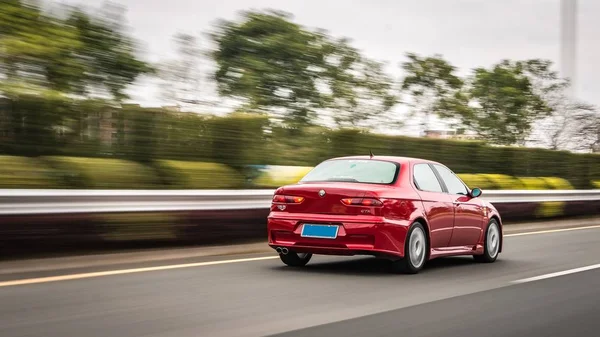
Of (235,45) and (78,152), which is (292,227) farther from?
(235,45)

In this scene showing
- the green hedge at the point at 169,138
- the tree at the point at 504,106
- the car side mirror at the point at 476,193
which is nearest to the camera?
the green hedge at the point at 169,138

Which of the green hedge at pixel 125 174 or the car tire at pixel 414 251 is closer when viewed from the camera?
the car tire at pixel 414 251

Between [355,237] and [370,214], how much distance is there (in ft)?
0.97

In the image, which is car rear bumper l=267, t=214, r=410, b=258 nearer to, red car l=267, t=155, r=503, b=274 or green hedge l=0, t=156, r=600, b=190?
red car l=267, t=155, r=503, b=274

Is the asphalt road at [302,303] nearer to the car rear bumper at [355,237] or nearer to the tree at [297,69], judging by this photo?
the car rear bumper at [355,237]

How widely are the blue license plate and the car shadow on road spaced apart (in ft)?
1.85

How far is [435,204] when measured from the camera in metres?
10.3

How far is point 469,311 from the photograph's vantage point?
7.35m

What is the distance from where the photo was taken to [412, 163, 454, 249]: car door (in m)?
10.2

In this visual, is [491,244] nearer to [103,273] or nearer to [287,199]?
[287,199]

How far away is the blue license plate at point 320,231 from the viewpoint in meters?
9.46

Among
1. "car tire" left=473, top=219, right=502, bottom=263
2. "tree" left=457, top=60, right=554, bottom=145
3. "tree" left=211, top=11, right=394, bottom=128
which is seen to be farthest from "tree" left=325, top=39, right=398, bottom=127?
"car tire" left=473, top=219, right=502, bottom=263

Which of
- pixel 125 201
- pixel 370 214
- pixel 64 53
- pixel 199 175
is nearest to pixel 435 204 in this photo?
pixel 370 214

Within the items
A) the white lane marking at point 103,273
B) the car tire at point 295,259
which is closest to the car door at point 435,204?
the car tire at point 295,259
